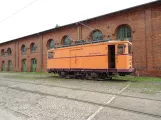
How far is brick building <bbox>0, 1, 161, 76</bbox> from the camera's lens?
1859 cm

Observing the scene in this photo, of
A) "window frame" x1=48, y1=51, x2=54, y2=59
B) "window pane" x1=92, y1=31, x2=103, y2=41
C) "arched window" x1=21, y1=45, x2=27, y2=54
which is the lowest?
"window frame" x1=48, y1=51, x2=54, y2=59

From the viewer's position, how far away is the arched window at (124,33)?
21066mm

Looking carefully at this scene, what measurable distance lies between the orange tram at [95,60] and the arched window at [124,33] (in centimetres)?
503

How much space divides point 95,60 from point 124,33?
271 inches

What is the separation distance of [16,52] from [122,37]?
26302mm

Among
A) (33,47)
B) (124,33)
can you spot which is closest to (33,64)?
(33,47)

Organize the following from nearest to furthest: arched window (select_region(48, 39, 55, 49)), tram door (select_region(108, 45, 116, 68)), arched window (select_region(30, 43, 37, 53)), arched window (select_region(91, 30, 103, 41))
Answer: tram door (select_region(108, 45, 116, 68))
arched window (select_region(91, 30, 103, 41))
arched window (select_region(48, 39, 55, 49))
arched window (select_region(30, 43, 37, 53))

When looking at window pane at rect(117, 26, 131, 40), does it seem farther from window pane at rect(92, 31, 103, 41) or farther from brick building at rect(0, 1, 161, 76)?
window pane at rect(92, 31, 103, 41)

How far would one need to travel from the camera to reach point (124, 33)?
21.5 m

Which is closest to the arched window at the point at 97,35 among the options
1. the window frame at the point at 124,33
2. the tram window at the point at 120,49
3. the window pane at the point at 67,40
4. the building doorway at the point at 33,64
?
the window frame at the point at 124,33

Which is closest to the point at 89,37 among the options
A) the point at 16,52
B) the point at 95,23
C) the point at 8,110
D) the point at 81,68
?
the point at 95,23

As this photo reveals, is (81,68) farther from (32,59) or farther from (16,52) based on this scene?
(16,52)

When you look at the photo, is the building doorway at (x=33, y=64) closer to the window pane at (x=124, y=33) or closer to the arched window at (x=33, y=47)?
the arched window at (x=33, y=47)

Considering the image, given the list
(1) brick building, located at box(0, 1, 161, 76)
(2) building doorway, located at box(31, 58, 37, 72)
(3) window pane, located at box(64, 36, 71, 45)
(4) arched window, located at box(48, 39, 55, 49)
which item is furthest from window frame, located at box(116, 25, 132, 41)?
(2) building doorway, located at box(31, 58, 37, 72)
